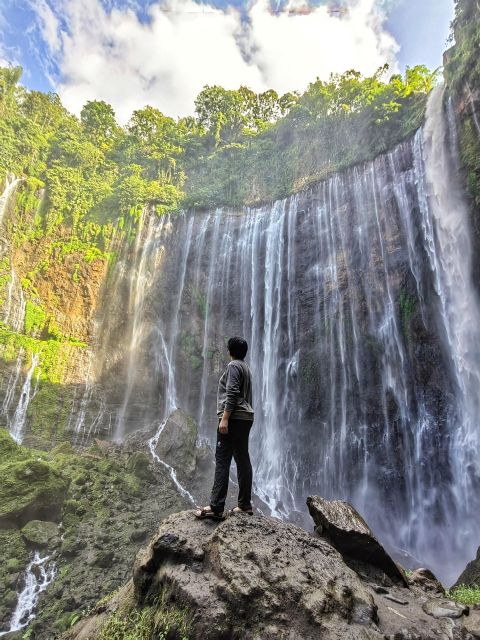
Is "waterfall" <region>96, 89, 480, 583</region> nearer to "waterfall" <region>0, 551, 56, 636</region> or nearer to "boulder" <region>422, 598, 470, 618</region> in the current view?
"waterfall" <region>0, 551, 56, 636</region>

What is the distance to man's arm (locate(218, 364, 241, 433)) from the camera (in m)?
3.24

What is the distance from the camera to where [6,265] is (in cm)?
1756

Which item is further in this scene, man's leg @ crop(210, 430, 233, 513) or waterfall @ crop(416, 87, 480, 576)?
waterfall @ crop(416, 87, 480, 576)

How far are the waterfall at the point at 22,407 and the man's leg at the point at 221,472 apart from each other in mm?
14962

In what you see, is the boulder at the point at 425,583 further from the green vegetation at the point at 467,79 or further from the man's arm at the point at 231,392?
the green vegetation at the point at 467,79

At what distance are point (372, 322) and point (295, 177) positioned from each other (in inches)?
398

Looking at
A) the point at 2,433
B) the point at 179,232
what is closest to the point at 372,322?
the point at 179,232

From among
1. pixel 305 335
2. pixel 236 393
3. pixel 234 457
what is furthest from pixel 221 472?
pixel 305 335

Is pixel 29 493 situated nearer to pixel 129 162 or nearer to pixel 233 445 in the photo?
pixel 233 445

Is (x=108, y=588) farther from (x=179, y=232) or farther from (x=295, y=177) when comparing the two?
(x=295, y=177)

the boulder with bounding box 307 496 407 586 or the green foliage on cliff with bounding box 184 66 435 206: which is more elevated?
the green foliage on cliff with bounding box 184 66 435 206

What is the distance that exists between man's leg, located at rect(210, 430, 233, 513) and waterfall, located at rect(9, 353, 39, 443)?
589 inches

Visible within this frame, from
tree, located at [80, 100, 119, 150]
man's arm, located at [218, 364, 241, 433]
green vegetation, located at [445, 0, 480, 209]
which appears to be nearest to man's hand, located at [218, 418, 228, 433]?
man's arm, located at [218, 364, 241, 433]

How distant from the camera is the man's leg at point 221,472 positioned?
10.8 feet
